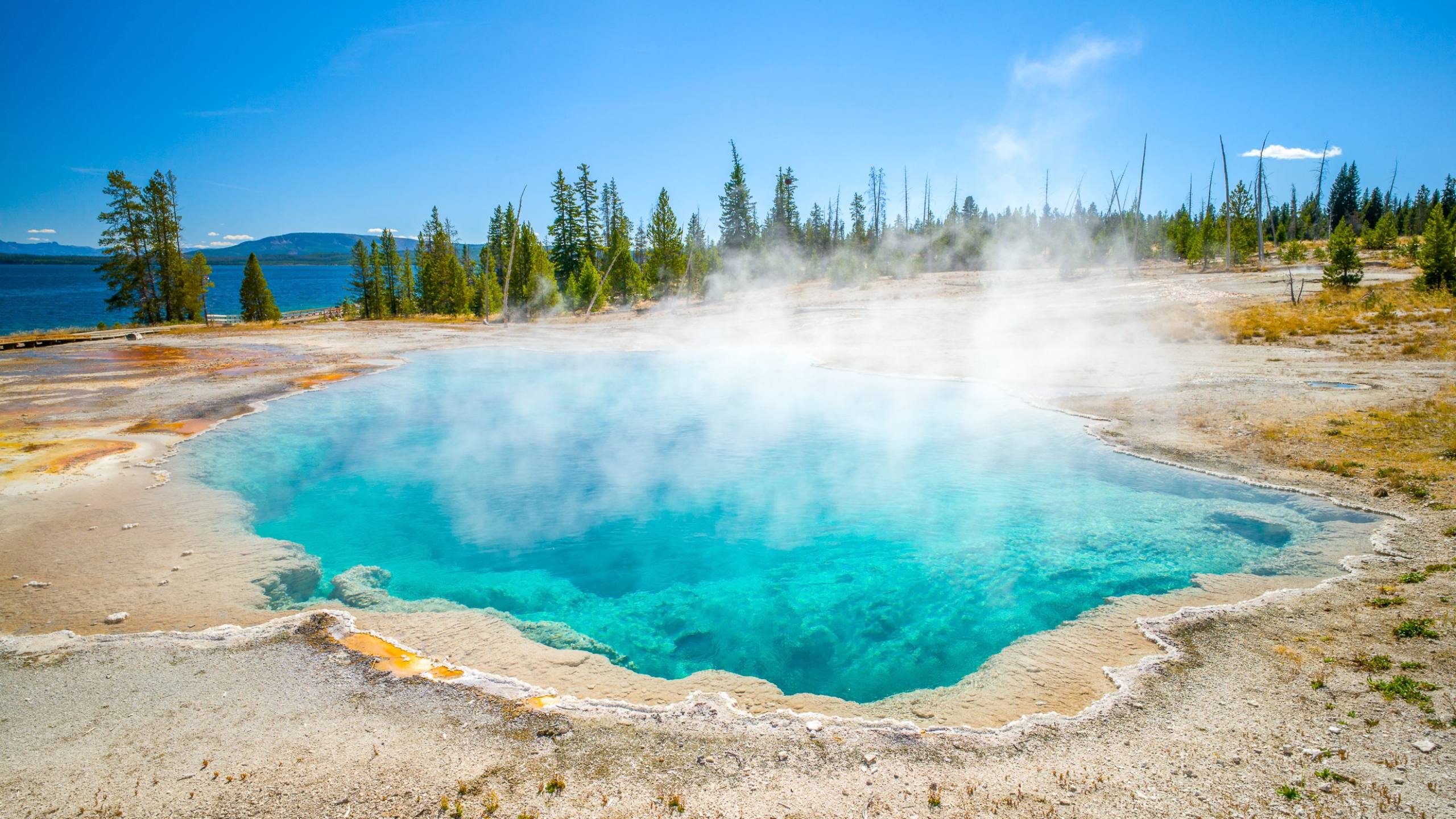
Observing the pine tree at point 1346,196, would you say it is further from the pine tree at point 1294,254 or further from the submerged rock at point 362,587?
the submerged rock at point 362,587

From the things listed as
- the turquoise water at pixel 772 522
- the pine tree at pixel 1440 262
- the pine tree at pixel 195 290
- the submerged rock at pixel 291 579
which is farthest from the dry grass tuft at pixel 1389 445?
the pine tree at pixel 195 290

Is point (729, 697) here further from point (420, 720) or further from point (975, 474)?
point (975, 474)

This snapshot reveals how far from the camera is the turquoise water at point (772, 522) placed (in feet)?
22.4

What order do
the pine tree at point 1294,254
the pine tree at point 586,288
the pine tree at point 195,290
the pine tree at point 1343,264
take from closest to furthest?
the pine tree at point 1343,264 → the pine tree at point 1294,254 → the pine tree at point 586,288 → the pine tree at point 195,290

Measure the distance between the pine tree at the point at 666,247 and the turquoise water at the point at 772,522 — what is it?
31531mm

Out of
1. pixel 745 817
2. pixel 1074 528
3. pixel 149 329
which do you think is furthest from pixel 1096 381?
pixel 149 329

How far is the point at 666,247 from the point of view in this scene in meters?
47.1

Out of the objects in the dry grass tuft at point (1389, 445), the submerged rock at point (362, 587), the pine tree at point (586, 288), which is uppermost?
the pine tree at point (586, 288)

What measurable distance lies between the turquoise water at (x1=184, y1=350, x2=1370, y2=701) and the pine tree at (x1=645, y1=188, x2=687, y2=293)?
31531 millimetres

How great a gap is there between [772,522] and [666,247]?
1575 inches

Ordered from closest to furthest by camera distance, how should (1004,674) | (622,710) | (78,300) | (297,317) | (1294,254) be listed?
(622,710) → (1004,674) → (1294,254) → (297,317) → (78,300)

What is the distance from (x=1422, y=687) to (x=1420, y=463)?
7.08 meters

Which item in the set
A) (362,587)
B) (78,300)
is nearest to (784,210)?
(362,587)

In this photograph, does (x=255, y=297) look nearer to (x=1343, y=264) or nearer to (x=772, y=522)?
(x=772, y=522)
